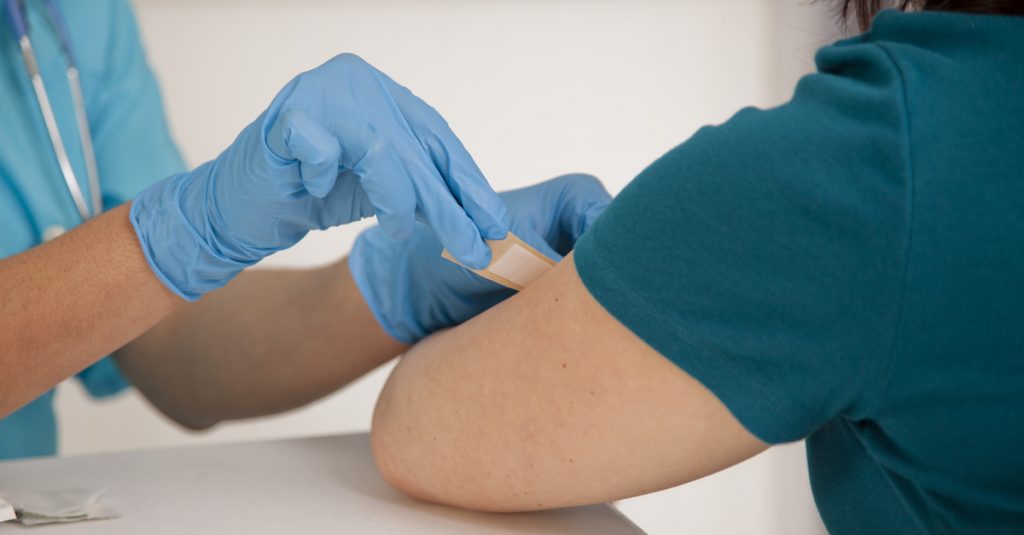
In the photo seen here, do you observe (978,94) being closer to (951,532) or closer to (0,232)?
(951,532)

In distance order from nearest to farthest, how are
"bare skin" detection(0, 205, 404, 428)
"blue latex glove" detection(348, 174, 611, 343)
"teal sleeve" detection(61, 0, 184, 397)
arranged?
"bare skin" detection(0, 205, 404, 428) < "blue latex glove" detection(348, 174, 611, 343) < "teal sleeve" detection(61, 0, 184, 397)

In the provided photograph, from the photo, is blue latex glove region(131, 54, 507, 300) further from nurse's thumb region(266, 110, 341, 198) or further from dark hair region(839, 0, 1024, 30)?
dark hair region(839, 0, 1024, 30)

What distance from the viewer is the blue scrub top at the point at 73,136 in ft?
3.94

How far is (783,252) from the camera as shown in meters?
0.55

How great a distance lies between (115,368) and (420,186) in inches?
31.6

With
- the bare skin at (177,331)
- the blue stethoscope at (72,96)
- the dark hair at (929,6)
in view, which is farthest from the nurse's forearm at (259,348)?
the dark hair at (929,6)

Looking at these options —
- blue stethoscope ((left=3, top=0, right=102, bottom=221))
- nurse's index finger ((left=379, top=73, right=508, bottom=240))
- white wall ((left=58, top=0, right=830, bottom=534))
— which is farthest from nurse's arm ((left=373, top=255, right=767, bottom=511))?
white wall ((left=58, top=0, right=830, bottom=534))

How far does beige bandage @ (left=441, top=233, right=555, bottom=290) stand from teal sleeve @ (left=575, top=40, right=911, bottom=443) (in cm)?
23

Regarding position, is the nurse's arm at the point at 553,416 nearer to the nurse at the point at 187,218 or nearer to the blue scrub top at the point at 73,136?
the nurse at the point at 187,218

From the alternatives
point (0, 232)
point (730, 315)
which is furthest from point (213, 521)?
point (0, 232)

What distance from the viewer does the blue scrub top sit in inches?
47.3

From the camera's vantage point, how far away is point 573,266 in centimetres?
65

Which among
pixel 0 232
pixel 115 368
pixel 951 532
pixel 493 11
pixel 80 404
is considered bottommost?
pixel 80 404

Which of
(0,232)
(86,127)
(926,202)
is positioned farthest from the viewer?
(86,127)
